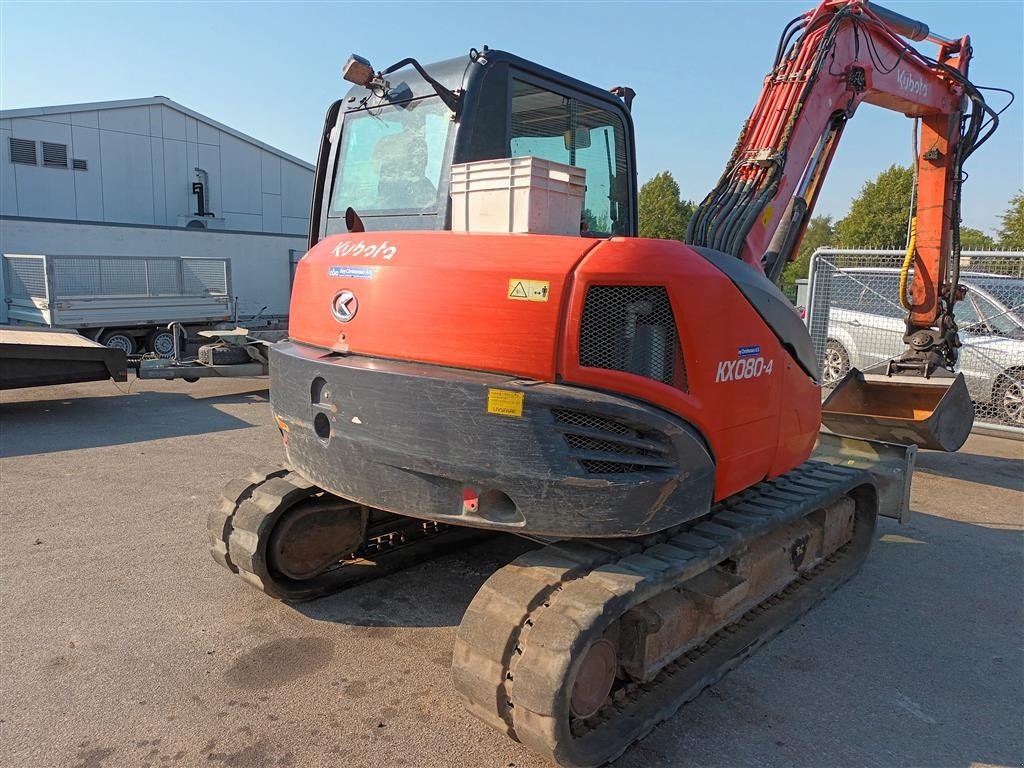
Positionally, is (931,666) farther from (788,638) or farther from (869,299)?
(869,299)

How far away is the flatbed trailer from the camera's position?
917cm

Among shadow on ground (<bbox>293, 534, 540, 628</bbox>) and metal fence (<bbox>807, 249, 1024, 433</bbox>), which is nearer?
shadow on ground (<bbox>293, 534, 540, 628</bbox>)

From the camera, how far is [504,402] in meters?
2.92

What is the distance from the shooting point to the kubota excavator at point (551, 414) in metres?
2.95

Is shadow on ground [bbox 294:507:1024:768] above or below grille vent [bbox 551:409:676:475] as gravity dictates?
below

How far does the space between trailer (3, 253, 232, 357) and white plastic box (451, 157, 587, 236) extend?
37.5 ft

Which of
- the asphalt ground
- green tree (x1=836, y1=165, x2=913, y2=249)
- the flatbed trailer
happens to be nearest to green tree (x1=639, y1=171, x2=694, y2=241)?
green tree (x1=836, y1=165, x2=913, y2=249)

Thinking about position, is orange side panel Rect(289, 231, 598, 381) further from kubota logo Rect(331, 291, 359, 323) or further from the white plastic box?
the white plastic box

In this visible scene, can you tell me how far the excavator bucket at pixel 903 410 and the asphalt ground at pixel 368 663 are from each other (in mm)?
786

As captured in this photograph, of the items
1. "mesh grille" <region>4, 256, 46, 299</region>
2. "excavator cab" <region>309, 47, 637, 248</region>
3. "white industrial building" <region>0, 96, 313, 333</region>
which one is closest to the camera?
"excavator cab" <region>309, 47, 637, 248</region>

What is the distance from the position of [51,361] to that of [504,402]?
8733mm

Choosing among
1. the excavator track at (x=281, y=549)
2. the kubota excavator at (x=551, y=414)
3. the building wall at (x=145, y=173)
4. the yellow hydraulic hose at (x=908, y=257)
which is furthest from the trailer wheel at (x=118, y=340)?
the yellow hydraulic hose at (x=908, y=257)

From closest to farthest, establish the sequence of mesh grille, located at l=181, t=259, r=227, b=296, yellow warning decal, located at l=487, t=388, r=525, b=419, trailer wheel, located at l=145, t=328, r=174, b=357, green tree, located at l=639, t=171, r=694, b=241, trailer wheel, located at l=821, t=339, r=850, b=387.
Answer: yellow warning decal, located at l=487, t=388, r=525, b=419 → trailer wheel, located at l=821, t=339, r=850, b=387 → trailer wheel, located at l=145, t=328, r=174, b=357 → mesh grille, located at l=181, t=259, r=227, b=296 → green tree, located at l=639, t=171, r=694, b=241

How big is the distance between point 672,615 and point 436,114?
105 inches
